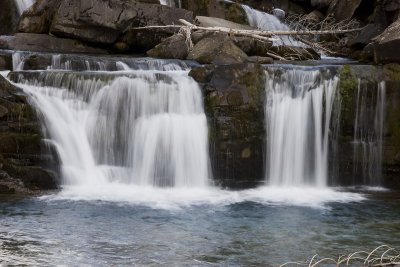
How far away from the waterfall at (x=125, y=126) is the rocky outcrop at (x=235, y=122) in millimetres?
253

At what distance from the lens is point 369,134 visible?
13219 mm

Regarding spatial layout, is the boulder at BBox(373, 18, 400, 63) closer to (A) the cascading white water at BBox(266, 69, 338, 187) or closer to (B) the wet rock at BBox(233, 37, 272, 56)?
(A) the cascading white water at BBox(266, 69, 338, 187)

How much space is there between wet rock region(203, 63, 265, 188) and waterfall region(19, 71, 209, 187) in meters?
0.25

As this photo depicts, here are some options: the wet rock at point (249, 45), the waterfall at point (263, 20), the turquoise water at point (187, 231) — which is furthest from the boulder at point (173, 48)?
the turquoise water at point (187, 231)

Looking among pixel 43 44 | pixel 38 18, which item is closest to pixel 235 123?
pixel 43 44

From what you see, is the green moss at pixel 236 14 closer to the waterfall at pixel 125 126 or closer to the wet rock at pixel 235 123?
the wet rock at pixel 235 123

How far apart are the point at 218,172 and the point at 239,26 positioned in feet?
22.6

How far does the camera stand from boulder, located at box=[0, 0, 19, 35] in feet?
57.2

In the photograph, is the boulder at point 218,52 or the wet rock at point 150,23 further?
the wet rock at point 150,23

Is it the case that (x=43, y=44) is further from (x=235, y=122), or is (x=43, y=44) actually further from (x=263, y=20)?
(x=263, y=20)

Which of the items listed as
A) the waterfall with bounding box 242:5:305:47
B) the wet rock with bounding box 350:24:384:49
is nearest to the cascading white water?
the wet rock with bounding box 350:24:384:49

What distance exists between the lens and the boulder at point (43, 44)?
1584 cm

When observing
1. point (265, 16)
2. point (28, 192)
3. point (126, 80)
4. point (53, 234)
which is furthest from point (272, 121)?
point (265, 16)

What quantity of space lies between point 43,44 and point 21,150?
17.3ft
